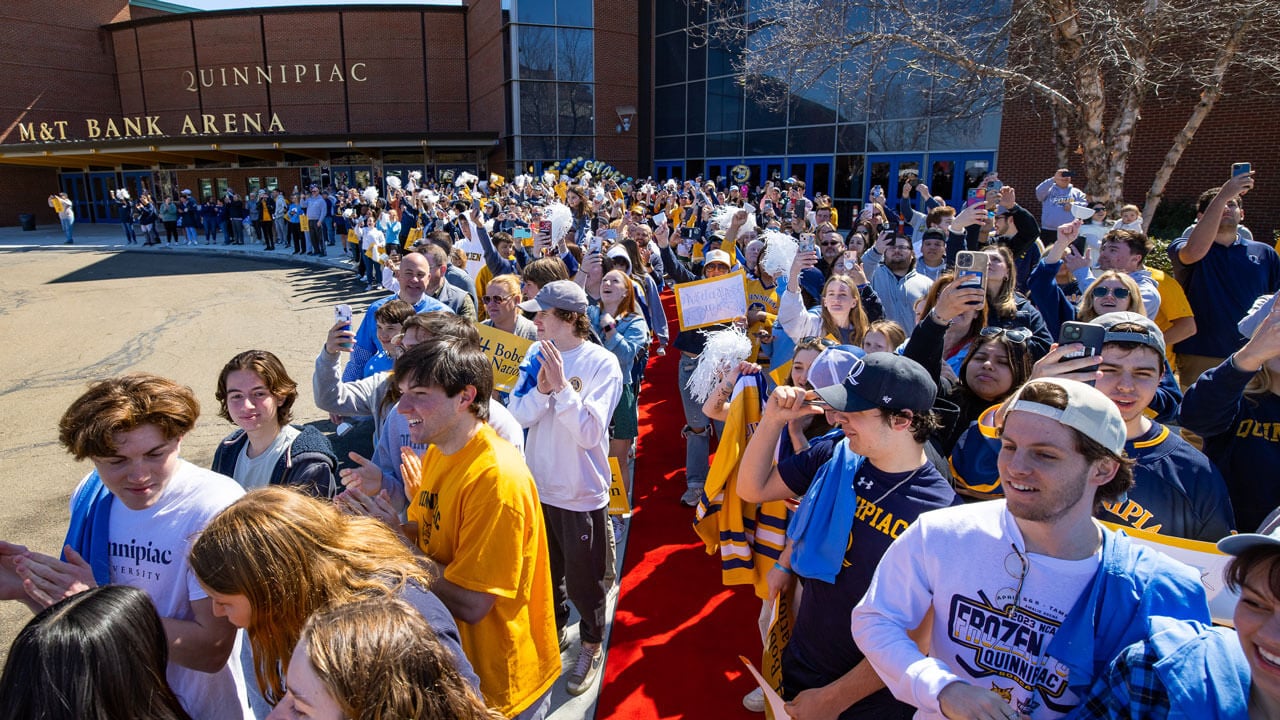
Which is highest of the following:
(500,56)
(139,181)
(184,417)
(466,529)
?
(500,56)

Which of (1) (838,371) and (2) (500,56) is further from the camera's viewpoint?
(2) (500,56)

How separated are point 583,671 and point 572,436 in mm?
1377

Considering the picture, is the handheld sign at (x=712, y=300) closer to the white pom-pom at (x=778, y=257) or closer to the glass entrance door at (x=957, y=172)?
the white pom-pom at (x=778, y=257)

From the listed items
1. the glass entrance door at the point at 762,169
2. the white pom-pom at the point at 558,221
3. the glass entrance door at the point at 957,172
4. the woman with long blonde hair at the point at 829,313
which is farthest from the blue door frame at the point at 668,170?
the woman with long blonde hair at the point at 829,313

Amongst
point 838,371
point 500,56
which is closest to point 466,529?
point 838,371

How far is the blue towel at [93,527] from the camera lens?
242 centimetres

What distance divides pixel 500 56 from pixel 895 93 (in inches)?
693

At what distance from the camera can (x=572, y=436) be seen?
370cm

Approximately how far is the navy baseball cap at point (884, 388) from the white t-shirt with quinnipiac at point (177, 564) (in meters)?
2.24

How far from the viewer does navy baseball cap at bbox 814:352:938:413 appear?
7.46 ft

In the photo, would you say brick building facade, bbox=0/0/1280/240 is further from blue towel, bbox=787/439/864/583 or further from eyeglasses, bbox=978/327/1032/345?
blue towel, bbox=787/439/864/583

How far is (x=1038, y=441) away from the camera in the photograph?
1.84 metres

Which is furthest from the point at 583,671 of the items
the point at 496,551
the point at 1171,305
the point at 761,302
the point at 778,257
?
the point at 1171,305

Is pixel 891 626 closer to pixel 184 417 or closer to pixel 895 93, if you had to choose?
pixel 184 417
